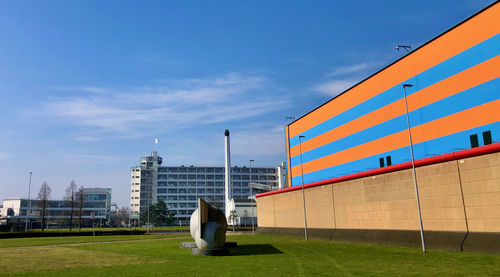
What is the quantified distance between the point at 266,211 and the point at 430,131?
35.3 m

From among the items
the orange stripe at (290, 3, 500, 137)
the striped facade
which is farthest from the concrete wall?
the orange stripe at (290, 3, 500, 137)

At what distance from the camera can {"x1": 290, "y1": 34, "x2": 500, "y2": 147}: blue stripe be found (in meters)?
29.3

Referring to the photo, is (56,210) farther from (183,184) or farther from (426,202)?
(426,202)

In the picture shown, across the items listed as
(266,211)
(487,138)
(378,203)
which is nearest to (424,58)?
(487,138)

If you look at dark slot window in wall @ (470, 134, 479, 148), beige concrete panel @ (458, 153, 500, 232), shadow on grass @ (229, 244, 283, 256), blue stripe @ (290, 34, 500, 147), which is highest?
blue stripe @ (290, 34, 500, 147)

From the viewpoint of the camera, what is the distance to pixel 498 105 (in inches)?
1096

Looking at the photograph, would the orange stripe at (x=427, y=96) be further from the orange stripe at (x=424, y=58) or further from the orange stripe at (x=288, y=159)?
the orange stripe at (x=288, y=159)

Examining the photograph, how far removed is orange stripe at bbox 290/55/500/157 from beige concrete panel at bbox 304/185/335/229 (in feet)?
26.6

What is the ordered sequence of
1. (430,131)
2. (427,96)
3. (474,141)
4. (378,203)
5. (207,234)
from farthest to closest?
(427,96), (378,203), (430,131), (474,141), (207,234)

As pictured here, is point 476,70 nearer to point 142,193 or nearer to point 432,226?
point 432,226

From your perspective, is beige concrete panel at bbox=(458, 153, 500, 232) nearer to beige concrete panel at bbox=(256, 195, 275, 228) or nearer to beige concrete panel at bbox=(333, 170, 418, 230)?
beige concrete panel at bbox=(333, 170, 418, 230)

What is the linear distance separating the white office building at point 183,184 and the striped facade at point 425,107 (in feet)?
397

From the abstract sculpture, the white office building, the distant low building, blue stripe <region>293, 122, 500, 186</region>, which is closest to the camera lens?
the abstract sculpture

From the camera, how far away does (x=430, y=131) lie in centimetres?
3431
